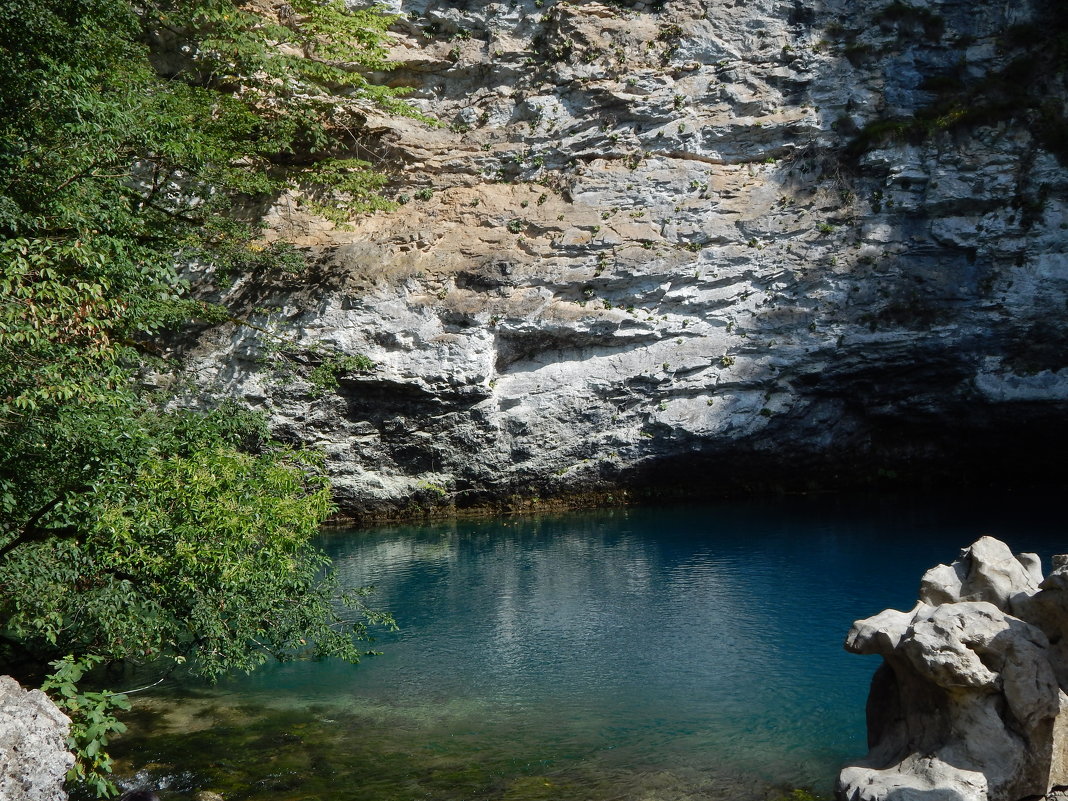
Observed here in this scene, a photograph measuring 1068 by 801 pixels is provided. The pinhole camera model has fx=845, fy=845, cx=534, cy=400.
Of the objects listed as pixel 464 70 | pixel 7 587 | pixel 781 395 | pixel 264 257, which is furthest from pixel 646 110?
pixel 7 587

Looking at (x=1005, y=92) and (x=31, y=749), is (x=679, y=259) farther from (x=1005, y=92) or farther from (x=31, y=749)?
(x=31, y=749)

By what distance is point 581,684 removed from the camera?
9.81 metres

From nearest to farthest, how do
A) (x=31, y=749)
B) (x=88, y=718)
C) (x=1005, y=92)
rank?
(x=31, y=749), (x=88, y=718), (x=1005, y=92)

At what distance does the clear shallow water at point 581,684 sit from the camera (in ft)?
24.5

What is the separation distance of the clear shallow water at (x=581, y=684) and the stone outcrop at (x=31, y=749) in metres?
2.66

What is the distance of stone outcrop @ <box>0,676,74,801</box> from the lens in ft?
15.3

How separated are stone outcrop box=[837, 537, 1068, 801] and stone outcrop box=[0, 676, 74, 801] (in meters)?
5.21

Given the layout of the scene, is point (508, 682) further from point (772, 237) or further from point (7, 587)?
point (772, 237)

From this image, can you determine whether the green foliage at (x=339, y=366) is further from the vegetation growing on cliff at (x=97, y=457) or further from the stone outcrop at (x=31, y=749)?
the stone outcrop at (x=31, y=749)

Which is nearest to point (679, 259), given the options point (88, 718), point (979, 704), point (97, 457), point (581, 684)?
point (581, 684)

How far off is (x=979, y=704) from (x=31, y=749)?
6.12m

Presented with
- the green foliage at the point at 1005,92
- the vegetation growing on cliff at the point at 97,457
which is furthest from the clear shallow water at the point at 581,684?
the green foliage at the point at 1005,92

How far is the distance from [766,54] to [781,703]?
17.2 metres

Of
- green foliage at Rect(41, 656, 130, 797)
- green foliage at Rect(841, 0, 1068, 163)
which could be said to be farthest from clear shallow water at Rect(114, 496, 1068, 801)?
green foliage at Rect(841, 0, 1068, 163)
